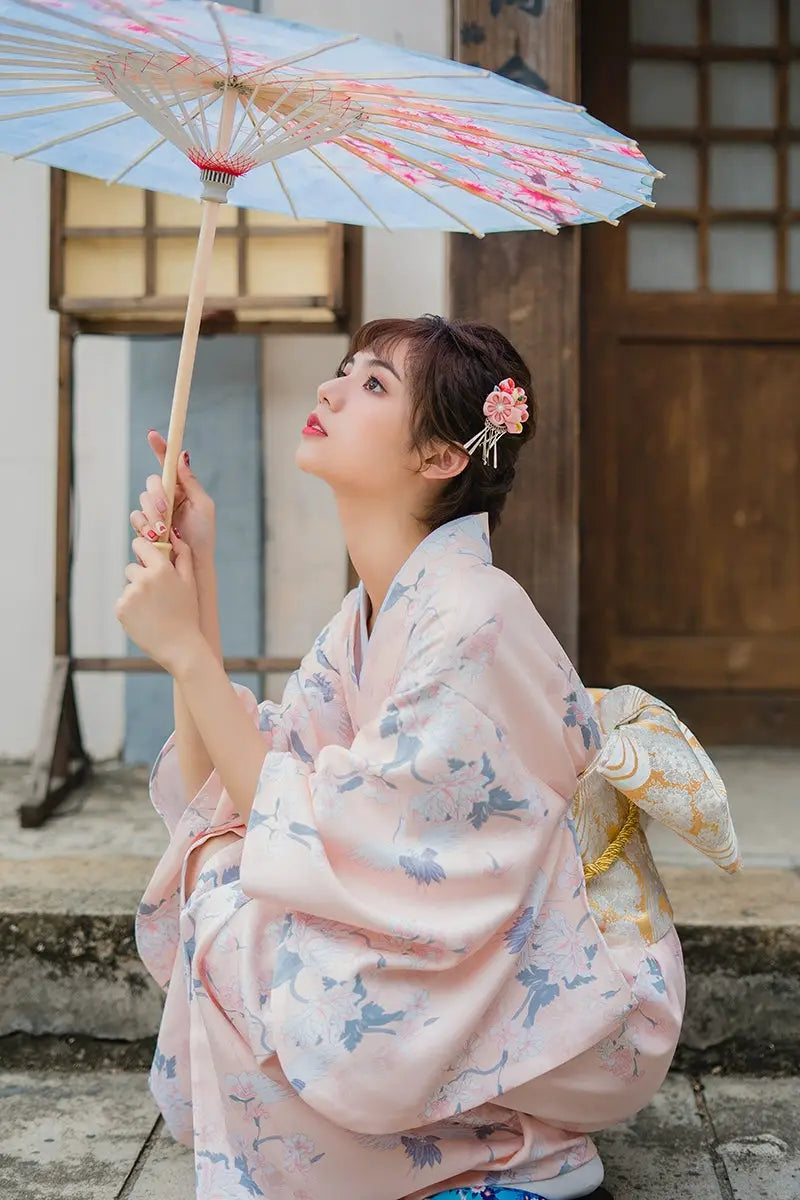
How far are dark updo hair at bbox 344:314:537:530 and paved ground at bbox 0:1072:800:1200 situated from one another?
118 centimetres

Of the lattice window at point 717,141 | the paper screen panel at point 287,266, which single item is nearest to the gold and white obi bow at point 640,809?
the paper screen panel at point 287,266

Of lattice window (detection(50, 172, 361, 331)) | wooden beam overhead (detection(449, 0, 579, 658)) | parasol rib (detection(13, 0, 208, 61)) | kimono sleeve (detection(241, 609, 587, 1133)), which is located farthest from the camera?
lattice window (detection(50, 172, 361, 331))

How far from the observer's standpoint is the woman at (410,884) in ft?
5.58

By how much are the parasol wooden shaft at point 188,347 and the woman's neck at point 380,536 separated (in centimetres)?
29

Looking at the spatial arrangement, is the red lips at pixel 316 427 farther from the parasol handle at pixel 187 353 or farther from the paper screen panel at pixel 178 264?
the paper screen panel at pixel 178 264

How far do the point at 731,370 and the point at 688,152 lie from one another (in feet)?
2.27

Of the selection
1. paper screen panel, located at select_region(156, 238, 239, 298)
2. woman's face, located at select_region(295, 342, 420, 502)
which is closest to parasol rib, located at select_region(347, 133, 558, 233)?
woman's face, located at select_region(295, 342, 420, 502)

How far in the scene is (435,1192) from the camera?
71.7 inches

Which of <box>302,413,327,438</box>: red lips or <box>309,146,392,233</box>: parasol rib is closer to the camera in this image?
<box>302,413,327,438</box>: red lips

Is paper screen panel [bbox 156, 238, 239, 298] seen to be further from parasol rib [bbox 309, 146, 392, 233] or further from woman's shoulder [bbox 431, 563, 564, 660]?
woman's shoulder [bbox 431, 563, 564, 660]

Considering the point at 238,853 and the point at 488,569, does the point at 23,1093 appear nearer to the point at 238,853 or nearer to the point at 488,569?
the point at 238,853

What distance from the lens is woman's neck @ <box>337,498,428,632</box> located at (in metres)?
2.01

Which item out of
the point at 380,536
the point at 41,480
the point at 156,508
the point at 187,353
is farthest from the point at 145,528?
the point at 41,480

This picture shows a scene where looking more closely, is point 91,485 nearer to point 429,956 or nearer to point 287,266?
point 287,266
